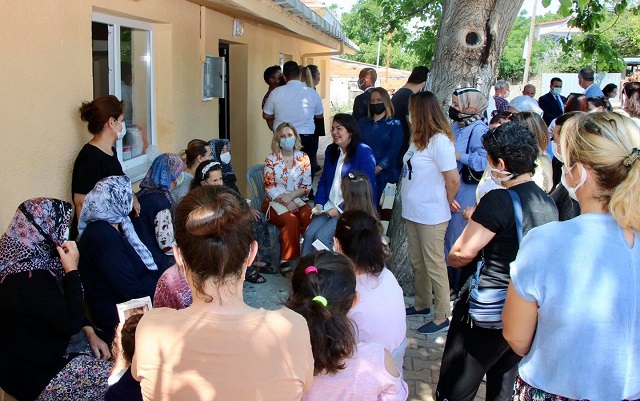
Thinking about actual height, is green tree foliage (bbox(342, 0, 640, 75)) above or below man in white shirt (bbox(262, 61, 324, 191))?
above

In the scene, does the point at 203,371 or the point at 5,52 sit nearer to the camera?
the point at 203,371

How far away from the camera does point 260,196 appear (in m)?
6.32

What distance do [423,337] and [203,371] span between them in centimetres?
311

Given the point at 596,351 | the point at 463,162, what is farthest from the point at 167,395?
the point at 463,162

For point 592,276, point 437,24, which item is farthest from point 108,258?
point 437,24

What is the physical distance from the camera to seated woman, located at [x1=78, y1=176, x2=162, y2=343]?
339 cm

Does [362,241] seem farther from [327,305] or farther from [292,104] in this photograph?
[292,104]

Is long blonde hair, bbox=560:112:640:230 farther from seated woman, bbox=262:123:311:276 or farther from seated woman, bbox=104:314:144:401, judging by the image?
seated woman, bbox=262:123:311:276

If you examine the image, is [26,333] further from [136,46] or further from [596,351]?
[136,46]

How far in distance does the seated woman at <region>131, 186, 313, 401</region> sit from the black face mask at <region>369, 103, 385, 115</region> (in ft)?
15.3

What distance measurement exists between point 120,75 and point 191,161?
3.17ft

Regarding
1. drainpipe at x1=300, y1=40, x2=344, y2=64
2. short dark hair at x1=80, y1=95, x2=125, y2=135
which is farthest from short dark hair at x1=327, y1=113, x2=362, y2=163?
drainpipe at x1=300, y1=40, x2=344, y2=64

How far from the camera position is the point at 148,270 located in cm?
367

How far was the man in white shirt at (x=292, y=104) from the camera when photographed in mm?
7656
